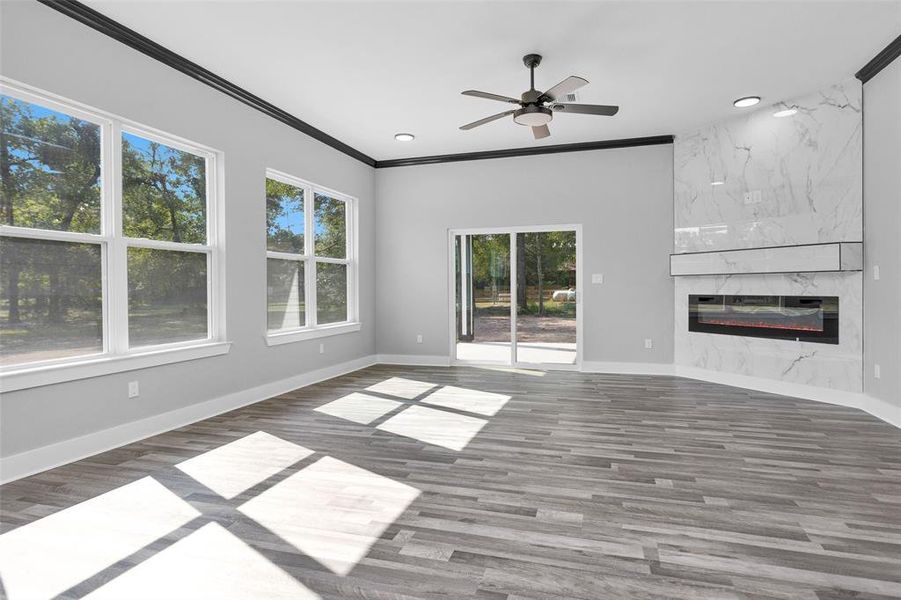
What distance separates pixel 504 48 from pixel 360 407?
335cm

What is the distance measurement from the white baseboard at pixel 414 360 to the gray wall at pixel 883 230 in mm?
4741

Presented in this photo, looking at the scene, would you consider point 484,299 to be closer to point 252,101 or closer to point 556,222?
point 556,222

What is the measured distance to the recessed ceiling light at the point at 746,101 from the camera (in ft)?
16.5

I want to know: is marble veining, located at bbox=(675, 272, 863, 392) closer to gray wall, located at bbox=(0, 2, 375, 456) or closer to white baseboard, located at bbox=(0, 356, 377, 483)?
gray wall, located at bbox=(0, 2, 375, 456)

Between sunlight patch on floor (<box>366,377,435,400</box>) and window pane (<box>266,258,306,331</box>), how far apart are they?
1199mm

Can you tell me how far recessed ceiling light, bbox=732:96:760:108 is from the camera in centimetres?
503

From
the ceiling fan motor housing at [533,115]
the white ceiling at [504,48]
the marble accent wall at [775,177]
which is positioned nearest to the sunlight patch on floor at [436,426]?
the ceiling fan motor housing at [533,115]

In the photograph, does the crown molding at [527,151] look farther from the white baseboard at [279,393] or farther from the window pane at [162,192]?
the window pane at [162,192]

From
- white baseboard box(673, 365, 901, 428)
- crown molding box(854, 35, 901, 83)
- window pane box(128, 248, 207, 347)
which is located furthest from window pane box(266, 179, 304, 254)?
crown molding box(854, 35, 901, 83)

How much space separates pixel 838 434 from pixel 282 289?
17.2ft

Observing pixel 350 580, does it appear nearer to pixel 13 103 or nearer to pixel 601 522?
pixel 601 522

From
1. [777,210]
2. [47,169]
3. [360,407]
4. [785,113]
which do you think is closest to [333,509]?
[360,407]

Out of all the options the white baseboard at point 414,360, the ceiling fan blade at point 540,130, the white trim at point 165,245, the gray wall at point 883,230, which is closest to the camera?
the white trim at point 165,245

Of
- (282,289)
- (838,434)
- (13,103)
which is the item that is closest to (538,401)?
(838,434)
